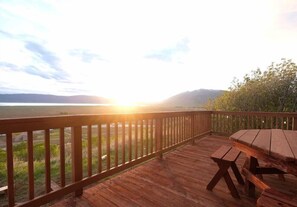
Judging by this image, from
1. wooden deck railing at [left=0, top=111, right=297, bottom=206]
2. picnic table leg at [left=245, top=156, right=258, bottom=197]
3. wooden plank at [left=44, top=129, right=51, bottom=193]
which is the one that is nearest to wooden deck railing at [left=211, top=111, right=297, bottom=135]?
wooden deck railing at [left=0, top=111, right=297, bottom=206]

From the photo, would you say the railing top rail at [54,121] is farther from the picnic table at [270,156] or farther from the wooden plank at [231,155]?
the picnic table at [270,156]

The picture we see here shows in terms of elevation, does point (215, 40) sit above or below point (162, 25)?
below

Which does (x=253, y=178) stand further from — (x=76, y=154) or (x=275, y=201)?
(x=76, y=154)

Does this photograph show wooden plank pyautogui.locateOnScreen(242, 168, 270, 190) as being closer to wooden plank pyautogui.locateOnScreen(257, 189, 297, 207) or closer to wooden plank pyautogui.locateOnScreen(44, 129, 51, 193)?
wooden plank pyautogui.locateOnScreen(257, 189, 297, 207)

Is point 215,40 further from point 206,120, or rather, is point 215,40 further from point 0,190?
point 0,190

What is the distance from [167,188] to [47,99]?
6427 inches

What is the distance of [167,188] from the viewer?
2.42m

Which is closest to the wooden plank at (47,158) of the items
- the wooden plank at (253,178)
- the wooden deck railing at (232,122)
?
the wooden plank at (253,178)

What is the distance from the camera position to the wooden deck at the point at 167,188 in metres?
2.07

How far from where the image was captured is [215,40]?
5621mm

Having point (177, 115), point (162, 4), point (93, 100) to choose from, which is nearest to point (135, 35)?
point (162, 4)

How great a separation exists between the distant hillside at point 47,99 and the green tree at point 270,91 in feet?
399

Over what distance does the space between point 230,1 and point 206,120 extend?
351 centimetres

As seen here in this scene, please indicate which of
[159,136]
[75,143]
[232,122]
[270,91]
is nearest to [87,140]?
[75,143]
